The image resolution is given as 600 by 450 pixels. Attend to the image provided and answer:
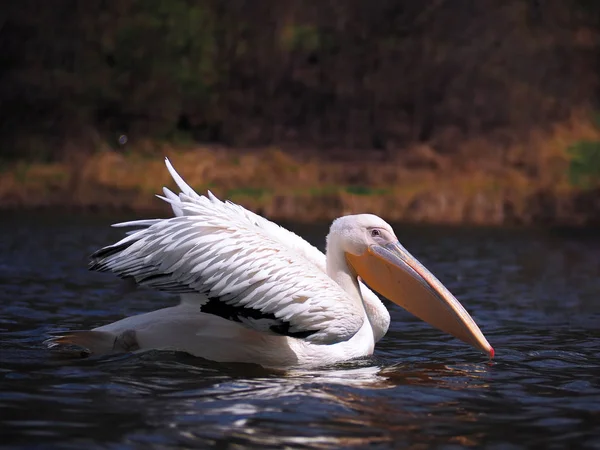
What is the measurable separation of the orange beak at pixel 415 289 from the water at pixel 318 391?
23cm

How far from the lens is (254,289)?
578 cm

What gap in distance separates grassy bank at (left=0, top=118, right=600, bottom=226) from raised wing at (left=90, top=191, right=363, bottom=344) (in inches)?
545

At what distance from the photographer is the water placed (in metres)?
4.53

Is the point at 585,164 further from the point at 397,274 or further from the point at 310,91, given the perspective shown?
the point at 397,274

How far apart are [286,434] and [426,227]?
14.5m

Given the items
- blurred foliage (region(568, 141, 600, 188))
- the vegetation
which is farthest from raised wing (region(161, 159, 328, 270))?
blurred foliage (region(568, 141, 600, 188))

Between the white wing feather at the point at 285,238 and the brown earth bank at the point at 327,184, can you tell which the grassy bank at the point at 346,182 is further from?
the white wing feather at the point at 285,238

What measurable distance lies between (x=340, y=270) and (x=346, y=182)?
709 inches

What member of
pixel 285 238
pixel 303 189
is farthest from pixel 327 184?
pixel 285 238

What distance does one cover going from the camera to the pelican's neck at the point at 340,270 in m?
6.46

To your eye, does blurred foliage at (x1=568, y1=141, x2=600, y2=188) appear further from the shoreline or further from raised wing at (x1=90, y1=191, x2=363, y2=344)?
raised wing at (x1=90, y1=191, x2=363, y2=344)

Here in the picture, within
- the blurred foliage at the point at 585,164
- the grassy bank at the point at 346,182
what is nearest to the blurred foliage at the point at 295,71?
the grassy bank at the point at 346,182

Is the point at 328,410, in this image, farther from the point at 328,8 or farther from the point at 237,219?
the point at 328,8

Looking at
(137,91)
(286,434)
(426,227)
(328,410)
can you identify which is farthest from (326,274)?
(137,91)
